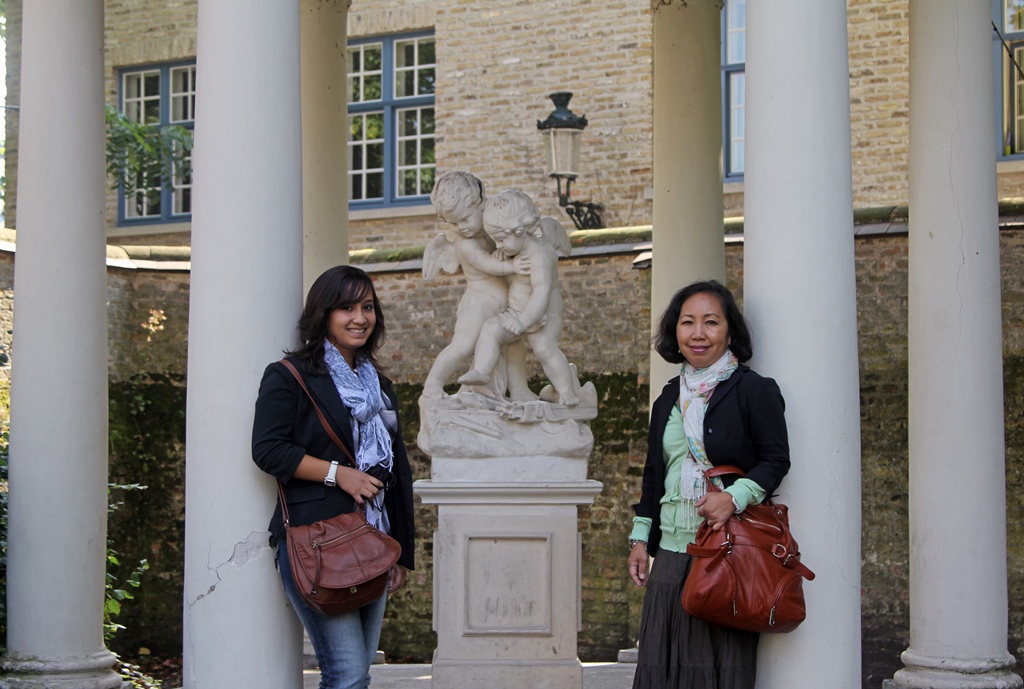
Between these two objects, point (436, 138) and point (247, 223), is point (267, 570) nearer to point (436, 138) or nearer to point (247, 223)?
point (247, 223)

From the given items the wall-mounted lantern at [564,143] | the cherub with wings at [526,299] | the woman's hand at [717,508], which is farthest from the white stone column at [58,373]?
the wall-mounted lantern at [564,143]

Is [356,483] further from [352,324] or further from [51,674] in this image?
[51,674]

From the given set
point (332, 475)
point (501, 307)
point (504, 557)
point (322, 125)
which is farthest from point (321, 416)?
point (322, 125)

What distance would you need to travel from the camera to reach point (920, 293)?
29.6 ft

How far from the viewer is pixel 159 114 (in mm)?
23281

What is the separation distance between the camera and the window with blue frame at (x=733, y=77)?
2047cm

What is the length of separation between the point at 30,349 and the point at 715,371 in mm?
4159

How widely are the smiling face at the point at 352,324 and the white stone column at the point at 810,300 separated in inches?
70.7

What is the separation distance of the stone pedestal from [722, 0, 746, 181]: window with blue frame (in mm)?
12512

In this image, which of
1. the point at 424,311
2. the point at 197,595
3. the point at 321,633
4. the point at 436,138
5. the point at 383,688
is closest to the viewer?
the point at 321,633

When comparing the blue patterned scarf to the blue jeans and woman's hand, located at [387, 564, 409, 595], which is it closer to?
woman's hand, located at [387, 564, 409, 595]

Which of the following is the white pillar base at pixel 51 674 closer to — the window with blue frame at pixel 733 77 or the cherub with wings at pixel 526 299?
the cherub with wings at pixel 526 299

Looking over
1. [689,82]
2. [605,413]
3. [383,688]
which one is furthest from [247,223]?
[605,413]

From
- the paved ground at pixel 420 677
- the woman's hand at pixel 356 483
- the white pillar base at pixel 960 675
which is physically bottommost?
the paved ground at pixel 420 677
